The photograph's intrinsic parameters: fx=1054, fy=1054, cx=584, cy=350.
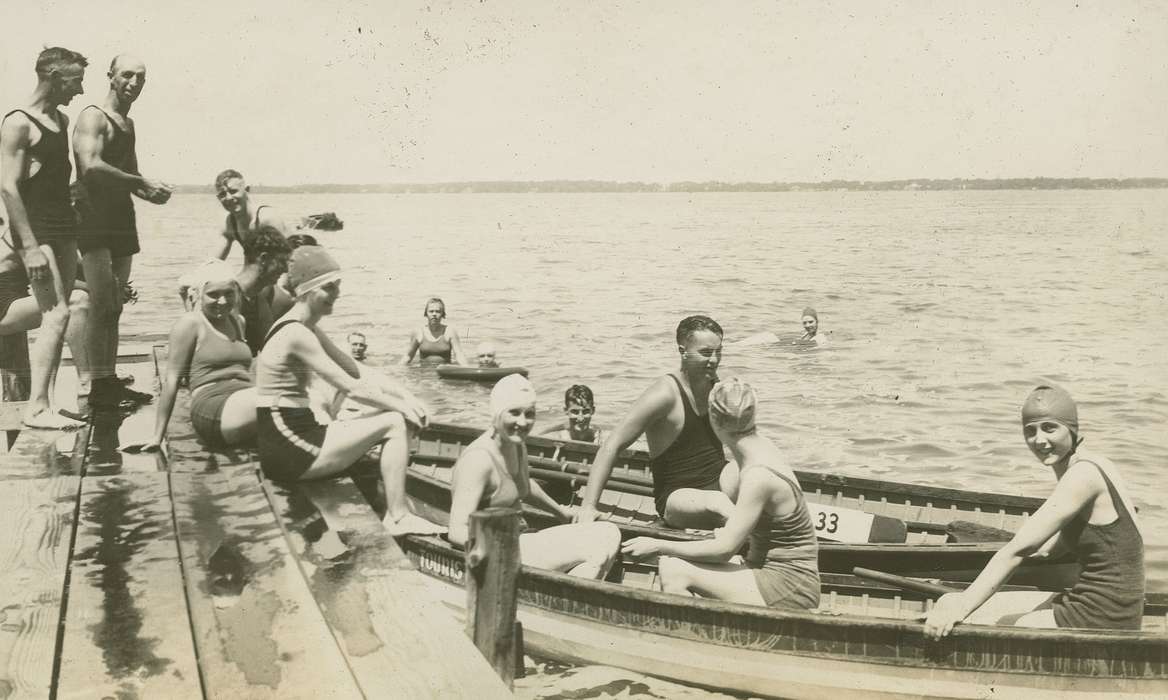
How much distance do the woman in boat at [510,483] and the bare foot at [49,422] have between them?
2.54m

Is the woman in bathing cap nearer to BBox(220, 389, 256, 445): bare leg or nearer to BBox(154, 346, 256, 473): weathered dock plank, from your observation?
BBox(154, 346, 256, 473): weathered dock plank

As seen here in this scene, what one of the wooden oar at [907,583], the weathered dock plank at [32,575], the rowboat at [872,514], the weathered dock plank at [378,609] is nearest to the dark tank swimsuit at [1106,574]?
the rowboat at [872,514]

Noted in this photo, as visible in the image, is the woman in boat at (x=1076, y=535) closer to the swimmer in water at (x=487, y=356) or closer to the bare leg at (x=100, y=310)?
the bare leg at (x=100, y=310)

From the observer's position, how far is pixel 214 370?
599cm

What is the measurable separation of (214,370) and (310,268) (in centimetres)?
132

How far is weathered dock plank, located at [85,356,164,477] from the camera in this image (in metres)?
5.39

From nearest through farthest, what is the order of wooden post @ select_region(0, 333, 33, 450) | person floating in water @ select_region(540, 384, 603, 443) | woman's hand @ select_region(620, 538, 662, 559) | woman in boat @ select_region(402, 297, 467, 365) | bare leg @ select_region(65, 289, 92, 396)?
woman's hand @ select_region(620, 538, 662, 559) < bare leg @ select_region(65, 289, 92, 396) < wooden post @ select_region(0, 333, 33, 450) < person floating in water @ select_region(540, 384, 603, 443) < woman in boat @ select_region(402, 297, 467, 365)

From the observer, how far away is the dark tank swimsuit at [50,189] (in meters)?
5.85

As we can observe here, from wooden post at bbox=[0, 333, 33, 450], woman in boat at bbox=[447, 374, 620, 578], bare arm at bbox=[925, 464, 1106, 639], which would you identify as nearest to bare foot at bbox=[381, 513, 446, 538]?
woman in boat at bbox=[447, 374, 620, 578]

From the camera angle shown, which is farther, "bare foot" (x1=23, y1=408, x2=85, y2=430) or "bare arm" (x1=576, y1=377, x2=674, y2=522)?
"bare foot" (x1=23, y1=408, x2=85, y2=430)

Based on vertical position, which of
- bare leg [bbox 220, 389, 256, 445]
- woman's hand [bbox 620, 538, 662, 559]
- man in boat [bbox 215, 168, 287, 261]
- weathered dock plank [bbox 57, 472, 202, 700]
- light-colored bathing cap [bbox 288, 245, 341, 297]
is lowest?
woman's hand [bbox 620, 538, 662, 559]

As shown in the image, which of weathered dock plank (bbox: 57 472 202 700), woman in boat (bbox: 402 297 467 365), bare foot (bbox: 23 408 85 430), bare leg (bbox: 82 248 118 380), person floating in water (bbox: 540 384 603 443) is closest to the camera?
weathered dock plank (bbox: 57 472 202 700)

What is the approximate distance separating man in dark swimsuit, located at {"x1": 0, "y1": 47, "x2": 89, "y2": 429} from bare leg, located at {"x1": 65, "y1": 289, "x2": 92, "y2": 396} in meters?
0.59

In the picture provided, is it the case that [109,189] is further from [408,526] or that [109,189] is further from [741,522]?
[741,522]
